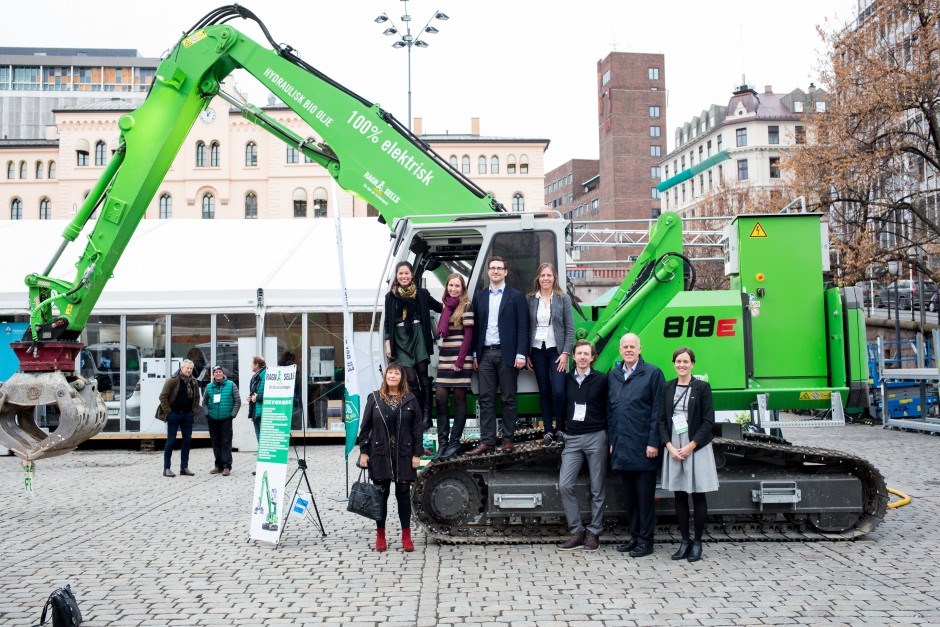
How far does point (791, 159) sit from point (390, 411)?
2182 centimetres

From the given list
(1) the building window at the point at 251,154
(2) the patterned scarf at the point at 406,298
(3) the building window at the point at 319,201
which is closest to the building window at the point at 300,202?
(3) the building window at the point at 319,201

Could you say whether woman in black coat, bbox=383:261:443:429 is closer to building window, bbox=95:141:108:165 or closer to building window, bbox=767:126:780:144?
building window, bbox=95:141:108:165

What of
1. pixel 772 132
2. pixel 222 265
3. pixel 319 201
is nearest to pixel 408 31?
pixel 222 265

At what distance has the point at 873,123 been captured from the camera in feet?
77.6

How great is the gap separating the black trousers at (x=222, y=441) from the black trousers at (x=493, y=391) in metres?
7.36

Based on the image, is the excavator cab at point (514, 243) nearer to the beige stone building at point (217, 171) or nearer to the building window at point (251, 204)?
the beige stone building at point (217, 171)

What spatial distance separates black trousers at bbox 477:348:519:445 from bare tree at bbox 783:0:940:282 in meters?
18.3

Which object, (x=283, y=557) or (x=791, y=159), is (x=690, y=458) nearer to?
(x=283, y=557)

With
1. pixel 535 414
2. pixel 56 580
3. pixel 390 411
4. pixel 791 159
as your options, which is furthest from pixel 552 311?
pixel 791 159

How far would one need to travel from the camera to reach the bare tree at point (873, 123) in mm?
22562

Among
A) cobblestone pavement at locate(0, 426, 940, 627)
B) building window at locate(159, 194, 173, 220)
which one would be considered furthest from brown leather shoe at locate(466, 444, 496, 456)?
building window at locate(159, 194, 173, 220)

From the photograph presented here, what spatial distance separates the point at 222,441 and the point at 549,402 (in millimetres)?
7812

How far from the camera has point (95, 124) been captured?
64.5m

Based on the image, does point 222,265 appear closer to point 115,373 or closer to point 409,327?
point 115,373
